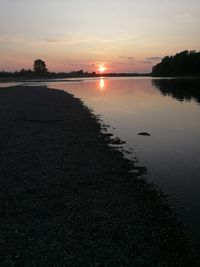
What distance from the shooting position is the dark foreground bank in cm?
966

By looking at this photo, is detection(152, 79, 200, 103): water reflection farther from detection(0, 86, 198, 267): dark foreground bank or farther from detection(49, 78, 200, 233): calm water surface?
detection(0, 86, 198, 267): dark foreground bank

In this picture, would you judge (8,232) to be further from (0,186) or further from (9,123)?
(9,123)

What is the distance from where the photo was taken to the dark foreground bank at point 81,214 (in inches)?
380

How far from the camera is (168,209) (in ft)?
43.3

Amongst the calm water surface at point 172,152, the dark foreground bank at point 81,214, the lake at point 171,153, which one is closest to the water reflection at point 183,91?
the calm water surface at point 172,152

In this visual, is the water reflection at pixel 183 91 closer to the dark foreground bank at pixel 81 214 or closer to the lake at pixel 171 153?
the lake at pixel 171 153

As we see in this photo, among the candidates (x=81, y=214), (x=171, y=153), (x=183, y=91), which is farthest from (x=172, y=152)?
(x=183, y=91)

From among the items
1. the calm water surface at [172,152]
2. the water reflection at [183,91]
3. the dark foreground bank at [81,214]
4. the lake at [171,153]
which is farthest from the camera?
the water reflection at [183,91]

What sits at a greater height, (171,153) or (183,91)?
(171,153)

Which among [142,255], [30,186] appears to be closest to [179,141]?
[30,186]

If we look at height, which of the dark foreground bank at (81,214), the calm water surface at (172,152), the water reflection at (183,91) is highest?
the dark foreground bank at (81,214)

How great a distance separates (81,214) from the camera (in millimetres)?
12133

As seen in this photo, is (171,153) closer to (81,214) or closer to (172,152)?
(172,152)

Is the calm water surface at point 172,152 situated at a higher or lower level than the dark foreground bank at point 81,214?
lower
